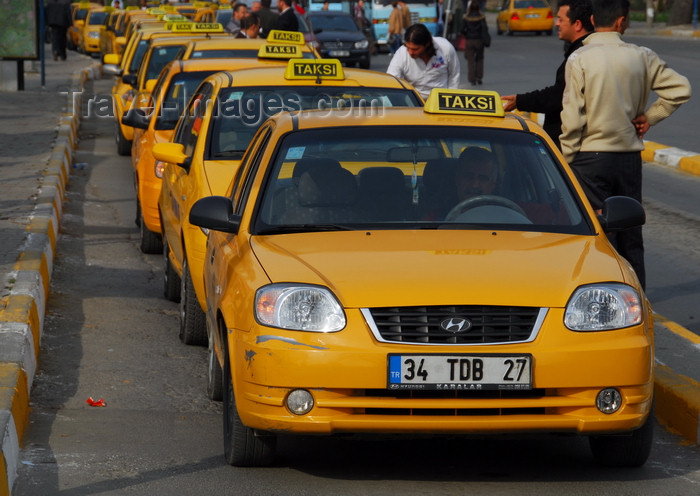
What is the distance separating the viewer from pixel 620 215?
5828 mm

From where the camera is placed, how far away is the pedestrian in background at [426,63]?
12.4 meters

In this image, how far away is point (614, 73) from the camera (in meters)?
7.64

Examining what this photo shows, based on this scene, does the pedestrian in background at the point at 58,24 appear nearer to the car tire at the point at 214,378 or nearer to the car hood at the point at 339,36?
the car hood at the point at 339,36

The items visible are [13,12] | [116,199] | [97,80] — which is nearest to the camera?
[116,199]

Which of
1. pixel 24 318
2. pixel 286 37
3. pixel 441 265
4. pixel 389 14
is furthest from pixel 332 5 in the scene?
pixel 441 265

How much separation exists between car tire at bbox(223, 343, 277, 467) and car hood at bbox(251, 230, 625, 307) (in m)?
0.53

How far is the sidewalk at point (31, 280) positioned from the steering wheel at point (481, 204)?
1.12 meters

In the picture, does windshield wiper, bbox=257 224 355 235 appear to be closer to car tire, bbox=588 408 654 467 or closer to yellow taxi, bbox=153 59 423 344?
car tire, bbox=588 408 654 467

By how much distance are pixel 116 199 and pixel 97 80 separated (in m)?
20.0

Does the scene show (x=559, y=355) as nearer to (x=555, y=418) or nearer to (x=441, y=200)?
(x=555, y=418)

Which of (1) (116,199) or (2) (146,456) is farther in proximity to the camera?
(1) (116,199)

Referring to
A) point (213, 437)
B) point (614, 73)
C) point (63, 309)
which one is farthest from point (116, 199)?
point (213, 437)

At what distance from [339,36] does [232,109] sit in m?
28.9

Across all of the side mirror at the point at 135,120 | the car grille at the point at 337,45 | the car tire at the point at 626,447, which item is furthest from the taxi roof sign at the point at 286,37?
the car grille at the point at 337,45
